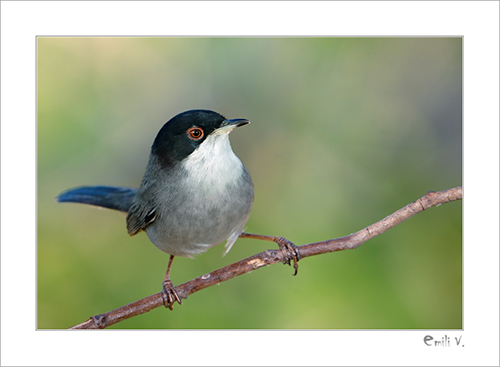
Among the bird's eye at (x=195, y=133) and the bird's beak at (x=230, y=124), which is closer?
the bird's beak at (x=230, y=124)

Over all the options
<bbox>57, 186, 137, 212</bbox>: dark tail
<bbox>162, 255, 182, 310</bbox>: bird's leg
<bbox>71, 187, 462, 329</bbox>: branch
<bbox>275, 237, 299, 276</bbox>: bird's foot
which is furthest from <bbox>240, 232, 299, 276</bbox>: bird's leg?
<bbox>57, 186, 137, 212</bbox>: dark tail

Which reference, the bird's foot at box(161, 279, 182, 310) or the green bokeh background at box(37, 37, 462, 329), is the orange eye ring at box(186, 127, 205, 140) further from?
the bird's foot at box(161, 279, 182, 310)

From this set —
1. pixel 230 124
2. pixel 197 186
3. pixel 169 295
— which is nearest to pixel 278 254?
pixel 197 186

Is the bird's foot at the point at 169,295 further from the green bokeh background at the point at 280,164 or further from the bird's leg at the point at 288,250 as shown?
the bird's leg at the point at 288,250

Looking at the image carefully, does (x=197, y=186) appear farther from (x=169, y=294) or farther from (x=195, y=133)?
(x=169, y=294)

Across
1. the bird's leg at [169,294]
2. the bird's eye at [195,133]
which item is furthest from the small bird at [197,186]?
the bird's leg at [169,294]

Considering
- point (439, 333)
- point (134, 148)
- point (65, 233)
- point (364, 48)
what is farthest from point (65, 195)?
point (439, 333)
